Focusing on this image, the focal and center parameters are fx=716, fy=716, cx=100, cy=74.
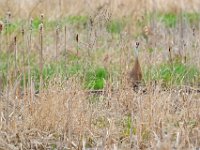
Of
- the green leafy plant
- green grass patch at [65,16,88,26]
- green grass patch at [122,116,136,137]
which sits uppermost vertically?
green grass patch at [65,16,88,26]

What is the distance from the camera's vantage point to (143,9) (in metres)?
10.1

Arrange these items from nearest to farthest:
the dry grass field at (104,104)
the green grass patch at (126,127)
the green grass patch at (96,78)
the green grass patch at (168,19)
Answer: the dry grass field at (104,104), the green grass patch at (126,127), the green grass patch at (96,78), the green grass patch at (168,19)

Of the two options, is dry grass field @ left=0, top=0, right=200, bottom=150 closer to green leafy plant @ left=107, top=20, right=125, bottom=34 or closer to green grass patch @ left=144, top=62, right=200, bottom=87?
green grass patch @ left=144, top=62, right=200, bottom=87

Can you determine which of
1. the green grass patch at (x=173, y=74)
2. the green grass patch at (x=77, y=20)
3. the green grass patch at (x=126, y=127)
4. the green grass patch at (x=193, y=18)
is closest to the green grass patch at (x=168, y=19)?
the green grass patch at (x=193, y=18)

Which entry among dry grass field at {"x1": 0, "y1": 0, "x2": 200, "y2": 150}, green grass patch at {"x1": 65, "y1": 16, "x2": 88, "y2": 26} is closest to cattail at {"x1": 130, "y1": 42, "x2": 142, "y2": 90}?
dry grass field at {"x1": 0, "y1": 0, "x2": 200, "y2": 150}

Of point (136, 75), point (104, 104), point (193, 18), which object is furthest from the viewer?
point (193, 18)

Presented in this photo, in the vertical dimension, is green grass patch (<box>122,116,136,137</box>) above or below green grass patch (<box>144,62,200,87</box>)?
below

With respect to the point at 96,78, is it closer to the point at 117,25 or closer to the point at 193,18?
the point at 117,25

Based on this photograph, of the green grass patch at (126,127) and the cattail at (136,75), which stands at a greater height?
the cattail at (136,75)

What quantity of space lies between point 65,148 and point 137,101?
80 centimetres

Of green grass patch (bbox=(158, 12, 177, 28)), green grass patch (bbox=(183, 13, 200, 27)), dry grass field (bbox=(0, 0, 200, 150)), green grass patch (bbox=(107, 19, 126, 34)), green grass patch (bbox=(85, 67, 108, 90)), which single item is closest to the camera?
dry grass field (bbox=(0, 0, 200, 150))

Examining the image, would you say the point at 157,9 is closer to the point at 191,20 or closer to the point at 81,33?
the point at 191,20

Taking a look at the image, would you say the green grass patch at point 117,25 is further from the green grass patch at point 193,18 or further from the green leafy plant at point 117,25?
the green grass patch at point 193,18

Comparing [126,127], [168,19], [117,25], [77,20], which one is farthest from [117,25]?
[126,127]
